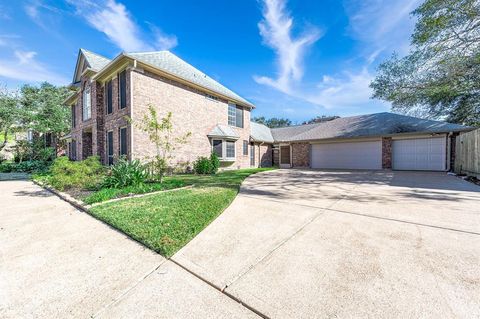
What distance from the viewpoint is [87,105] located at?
14625 mm

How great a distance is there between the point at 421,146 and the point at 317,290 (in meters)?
16.9

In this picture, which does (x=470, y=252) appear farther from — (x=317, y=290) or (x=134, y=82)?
(x=134, y=82)

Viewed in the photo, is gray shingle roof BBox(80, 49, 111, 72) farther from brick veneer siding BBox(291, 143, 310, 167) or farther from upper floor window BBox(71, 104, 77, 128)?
brick veneer siding BBox(291, 143, 310, 167)

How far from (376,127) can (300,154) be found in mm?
6315

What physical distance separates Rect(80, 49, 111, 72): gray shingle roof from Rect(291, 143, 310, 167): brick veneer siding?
16676 mm

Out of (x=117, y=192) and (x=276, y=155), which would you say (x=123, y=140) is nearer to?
(x=117, y=192)

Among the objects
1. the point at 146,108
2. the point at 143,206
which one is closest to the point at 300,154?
the point at 146,108

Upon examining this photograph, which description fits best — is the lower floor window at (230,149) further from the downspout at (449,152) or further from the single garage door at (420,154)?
the downspout at (449,152)

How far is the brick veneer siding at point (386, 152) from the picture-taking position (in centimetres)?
1482

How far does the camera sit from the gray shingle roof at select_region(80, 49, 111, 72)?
1359 cm

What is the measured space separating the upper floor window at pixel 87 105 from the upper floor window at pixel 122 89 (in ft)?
14.1

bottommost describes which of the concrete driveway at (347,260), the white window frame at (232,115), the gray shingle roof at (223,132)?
the concrete driveway at (347,260)

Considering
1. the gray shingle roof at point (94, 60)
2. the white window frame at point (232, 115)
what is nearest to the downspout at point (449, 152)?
the white window frame at point (232, 115)

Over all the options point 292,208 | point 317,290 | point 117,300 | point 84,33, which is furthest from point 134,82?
point 317,290
